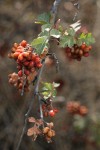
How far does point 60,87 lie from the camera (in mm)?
3795

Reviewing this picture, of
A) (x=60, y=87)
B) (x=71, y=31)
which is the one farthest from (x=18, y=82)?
(x=60, y=87)

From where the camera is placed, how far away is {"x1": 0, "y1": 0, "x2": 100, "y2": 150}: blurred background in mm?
3508

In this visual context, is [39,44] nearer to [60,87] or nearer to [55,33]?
[55,33]

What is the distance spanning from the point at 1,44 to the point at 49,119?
0.98 m

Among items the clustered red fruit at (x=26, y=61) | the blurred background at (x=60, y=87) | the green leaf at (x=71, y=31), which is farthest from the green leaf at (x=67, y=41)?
the blurred background at (x=60, y=87)

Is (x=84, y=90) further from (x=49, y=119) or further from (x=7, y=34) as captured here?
(x=7, y=34)

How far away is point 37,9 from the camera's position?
3383mm

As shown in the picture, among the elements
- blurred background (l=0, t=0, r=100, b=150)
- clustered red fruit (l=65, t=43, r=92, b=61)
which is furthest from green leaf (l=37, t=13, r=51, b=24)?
blurred background (l=0, t=0, r=100, b=150)

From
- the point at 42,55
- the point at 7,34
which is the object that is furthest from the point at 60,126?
the point at 42,55

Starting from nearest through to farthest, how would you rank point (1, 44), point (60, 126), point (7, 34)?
point (1, 44) < point (7, 34) < point (60, 126)

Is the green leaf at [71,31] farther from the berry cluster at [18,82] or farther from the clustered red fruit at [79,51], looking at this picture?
the berry cluster at [18,82]

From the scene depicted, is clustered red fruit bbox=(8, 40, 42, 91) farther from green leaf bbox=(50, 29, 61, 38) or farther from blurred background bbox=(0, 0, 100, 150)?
blurred background bbox=(0, 0, 100, 150)

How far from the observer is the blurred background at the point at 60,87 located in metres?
3.51

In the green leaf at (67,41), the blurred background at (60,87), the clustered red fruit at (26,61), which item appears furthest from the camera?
the blurred background at (60,87)
